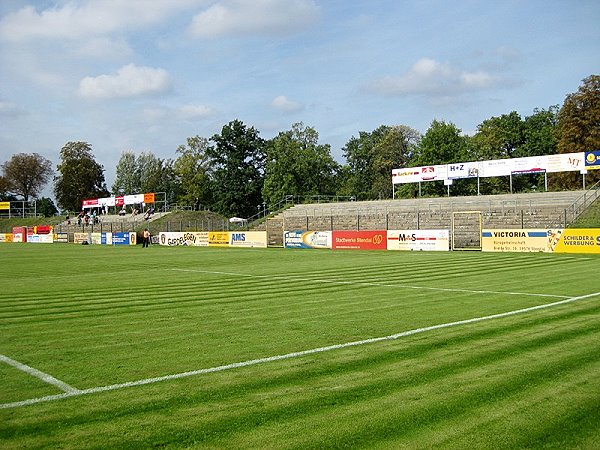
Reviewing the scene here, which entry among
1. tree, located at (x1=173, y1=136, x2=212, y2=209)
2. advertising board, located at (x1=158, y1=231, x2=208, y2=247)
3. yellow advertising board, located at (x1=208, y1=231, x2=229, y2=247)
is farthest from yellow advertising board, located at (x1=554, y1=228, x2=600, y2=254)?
tree, located at (x1=173, y1=136, x2=212, y2=209)

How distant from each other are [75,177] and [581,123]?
270ft

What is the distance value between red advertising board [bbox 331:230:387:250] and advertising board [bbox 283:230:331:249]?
0.65m

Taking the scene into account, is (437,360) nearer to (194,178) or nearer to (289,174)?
(289,174)

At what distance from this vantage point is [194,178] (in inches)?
3718

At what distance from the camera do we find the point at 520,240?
31.5 m

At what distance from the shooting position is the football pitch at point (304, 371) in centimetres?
452

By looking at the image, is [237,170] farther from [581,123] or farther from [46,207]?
[581,123]

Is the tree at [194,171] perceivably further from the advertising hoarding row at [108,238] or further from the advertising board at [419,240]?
the advertising board at [419,240]

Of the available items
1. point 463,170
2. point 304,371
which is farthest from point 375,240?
point 304,371

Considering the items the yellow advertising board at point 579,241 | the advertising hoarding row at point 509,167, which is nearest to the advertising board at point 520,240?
the yellow advertising board at point 579,241

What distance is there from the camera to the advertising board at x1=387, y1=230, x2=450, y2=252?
34.5 m

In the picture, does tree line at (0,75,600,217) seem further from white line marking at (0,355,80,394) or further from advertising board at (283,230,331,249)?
white line marking at (0,355,80,394)

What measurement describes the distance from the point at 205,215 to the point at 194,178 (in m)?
18.9

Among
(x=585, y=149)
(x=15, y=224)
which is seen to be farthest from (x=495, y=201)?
(x=15, y=224)
